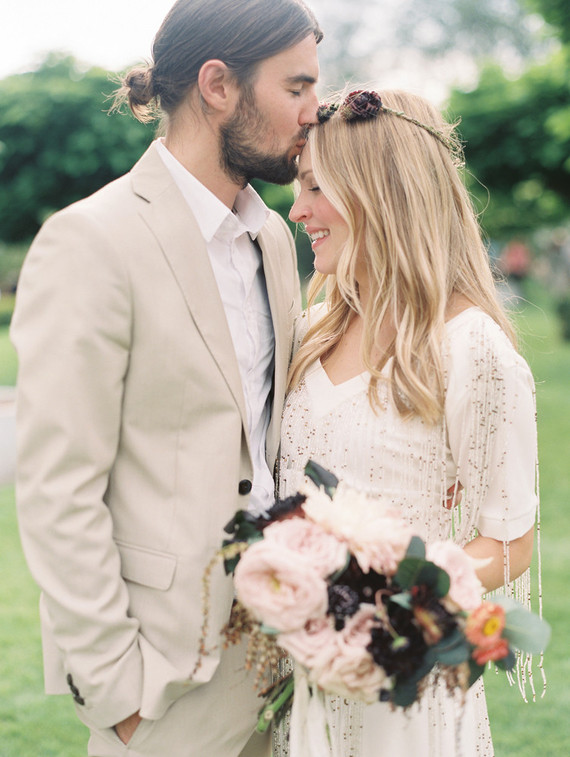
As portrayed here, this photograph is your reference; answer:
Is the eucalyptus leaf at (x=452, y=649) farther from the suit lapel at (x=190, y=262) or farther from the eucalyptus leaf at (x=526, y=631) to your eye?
→ the suit lapel at (x=190, y=262)

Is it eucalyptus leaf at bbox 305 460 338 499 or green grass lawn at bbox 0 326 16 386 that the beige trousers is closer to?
eucalyptus leaf at bbox 305 460 338 499

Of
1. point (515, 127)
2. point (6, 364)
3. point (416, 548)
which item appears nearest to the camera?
point (416, 548)

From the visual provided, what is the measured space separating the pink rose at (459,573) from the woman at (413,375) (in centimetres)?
52

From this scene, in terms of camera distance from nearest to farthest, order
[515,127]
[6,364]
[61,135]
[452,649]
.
Result: 1. [452,649]
2. [61,135]
3. [515,127]
4. [6,364]

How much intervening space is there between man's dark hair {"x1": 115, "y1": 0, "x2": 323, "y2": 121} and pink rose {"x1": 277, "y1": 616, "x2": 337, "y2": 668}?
62.4 inches

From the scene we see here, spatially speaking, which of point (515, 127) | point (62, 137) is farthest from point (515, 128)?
point (62, 137)

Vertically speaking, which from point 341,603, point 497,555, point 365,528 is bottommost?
point 497,555

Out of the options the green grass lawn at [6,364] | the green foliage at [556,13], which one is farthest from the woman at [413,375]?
the green grass lawn at [6,364]

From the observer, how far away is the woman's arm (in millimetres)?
2250

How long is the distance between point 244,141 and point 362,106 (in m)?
0.36

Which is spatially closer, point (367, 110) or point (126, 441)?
point (126, 441)

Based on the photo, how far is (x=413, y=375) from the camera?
2270 mm

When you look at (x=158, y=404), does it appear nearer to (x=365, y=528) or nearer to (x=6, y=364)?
(x=365, y=528)

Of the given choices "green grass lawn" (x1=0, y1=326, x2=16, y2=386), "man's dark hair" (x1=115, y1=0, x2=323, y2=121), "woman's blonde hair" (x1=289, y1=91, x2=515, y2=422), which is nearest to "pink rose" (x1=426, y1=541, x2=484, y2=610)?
"woman's blonde hair" (x1=289, y1=91, x2=515, y2=422)
